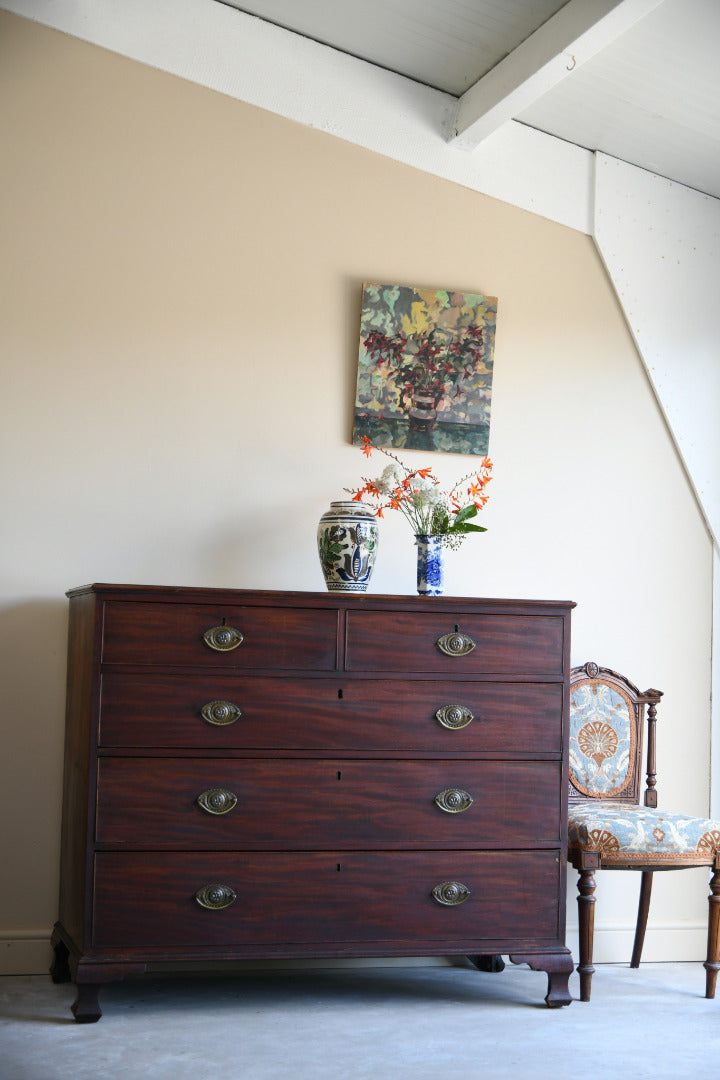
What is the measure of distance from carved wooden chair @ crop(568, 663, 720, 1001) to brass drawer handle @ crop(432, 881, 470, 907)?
1.25 ft

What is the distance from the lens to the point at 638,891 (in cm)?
379

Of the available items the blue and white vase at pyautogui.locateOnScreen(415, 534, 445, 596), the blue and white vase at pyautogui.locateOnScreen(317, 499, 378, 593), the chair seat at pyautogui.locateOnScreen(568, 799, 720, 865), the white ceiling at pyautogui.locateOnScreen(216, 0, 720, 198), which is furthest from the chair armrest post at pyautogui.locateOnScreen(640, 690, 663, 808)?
the white ceiling at pyautogui.locateOnScreen(216, 0, 720, 198)

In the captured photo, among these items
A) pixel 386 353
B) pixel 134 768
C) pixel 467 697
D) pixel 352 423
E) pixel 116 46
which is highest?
pixel 116 46

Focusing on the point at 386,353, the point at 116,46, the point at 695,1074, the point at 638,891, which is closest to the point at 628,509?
the point at 386,353

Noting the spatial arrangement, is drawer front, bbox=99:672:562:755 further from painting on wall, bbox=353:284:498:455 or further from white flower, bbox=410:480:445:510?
painting on wall, bbox=353:284:498:455

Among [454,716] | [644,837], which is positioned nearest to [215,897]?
[454,716]

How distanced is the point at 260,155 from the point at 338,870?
232cm

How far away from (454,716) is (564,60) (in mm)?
1953

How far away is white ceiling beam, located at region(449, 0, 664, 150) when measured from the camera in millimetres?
2998

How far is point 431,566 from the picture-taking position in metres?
3.29

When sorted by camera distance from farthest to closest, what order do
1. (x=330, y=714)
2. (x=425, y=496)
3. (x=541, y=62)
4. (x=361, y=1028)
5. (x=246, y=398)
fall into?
(x=246, y=398)
(x=425, y=496)
(x=541, y=62)
(x=330, y=714)
(x=361, y=1028)

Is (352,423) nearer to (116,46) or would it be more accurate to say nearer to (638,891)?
(116,46)

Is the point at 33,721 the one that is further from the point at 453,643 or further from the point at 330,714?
the point at 453,643

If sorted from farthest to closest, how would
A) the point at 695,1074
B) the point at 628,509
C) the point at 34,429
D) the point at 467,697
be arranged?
the point at 628,509 < the point at 34,429 < the point at 467,697 < the point at 695,1074
